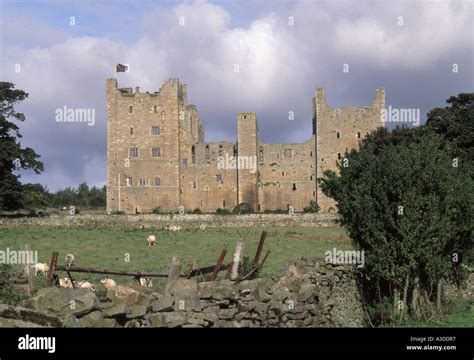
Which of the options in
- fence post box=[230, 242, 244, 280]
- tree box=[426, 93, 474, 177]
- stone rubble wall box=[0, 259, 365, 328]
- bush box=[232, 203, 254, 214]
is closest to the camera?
stone rubble wall box=[0, 259, 365, 328]

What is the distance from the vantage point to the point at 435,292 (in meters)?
24.5

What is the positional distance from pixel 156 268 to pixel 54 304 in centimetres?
1521

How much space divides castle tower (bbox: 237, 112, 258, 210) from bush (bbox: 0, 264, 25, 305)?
77686mm

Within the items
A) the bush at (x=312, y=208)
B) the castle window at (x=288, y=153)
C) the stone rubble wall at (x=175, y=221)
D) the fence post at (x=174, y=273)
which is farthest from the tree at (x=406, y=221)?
the castle window at (x=288, y=153)

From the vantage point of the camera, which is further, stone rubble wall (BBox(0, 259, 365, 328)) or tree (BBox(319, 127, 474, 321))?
tree (BBox(319, 127, 474, 321))

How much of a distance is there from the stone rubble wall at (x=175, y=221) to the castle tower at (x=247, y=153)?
95.4 ft

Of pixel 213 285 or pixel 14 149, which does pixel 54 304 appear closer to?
pixel 213 285

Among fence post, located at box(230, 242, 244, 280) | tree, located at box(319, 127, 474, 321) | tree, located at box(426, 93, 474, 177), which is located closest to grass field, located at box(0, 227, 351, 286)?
tree, located at box(319, 127, 474, 321)

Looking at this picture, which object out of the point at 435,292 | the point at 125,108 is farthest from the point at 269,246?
the point at 125,108

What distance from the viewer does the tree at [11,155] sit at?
6500 centimetres

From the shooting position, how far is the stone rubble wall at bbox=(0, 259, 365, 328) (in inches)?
508

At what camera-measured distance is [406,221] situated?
21.7 m

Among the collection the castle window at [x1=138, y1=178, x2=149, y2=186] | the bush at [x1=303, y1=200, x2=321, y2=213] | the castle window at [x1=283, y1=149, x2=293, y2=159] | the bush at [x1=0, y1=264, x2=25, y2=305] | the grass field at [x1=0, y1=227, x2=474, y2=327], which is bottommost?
the grass field at [x1=0, y1=227, x2=474, y2=327]

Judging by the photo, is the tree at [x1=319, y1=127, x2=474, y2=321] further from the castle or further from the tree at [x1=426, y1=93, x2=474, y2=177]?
the castle
